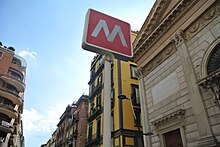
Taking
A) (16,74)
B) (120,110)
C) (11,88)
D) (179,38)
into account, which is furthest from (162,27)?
(16,74)

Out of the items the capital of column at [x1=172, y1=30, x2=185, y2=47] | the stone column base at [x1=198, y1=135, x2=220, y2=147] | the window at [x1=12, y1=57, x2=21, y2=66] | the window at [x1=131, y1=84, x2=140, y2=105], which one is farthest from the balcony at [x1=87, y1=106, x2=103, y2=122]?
the window at [x1=12, y1=57, x2=21, y2=66]

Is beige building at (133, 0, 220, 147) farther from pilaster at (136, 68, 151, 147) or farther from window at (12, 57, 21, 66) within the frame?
window at (12, 57, 21, 66)

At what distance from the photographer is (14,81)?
28.2m

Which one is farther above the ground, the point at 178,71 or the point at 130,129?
the point at 178,71

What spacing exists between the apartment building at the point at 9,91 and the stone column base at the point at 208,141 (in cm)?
2426

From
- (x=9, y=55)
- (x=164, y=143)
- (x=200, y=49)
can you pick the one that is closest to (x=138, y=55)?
(x=200, y=49)

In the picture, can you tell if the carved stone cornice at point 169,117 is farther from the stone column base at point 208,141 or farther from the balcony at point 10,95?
the balcony at point 10,95

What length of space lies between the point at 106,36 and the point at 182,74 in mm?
9438

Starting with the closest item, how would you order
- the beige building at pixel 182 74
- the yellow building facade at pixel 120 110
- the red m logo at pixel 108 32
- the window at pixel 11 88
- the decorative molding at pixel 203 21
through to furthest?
1. the red m logo at pixel 108 32
2. the beige building at pixel 182 74
3. the decorative molding at pixel 203 21
4. the yellow building facade at pixel 120 110
5. the window at pixel 11 88

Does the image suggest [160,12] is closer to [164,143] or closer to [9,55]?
[164,143]

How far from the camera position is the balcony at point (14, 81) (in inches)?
1078

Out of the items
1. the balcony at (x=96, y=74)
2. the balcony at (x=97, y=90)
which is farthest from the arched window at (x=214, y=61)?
the balcony at (x=96, y=74)

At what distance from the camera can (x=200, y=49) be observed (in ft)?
33.5

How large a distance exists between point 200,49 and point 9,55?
29.9 m
